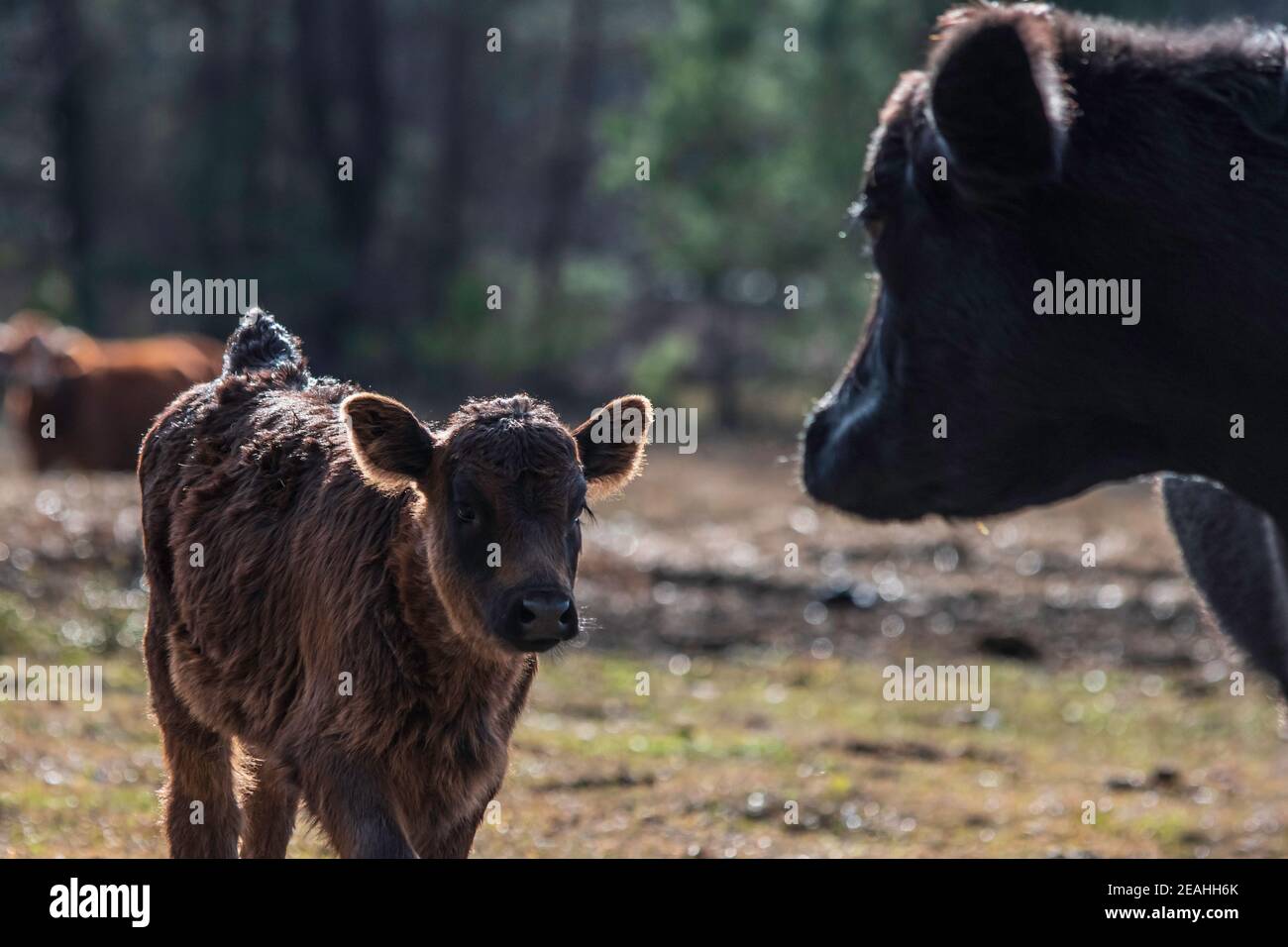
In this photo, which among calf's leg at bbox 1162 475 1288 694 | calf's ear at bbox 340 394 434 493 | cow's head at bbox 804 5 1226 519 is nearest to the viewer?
cow's head at bbox 804 5 1226 519

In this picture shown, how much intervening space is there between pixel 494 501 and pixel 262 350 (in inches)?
78.0

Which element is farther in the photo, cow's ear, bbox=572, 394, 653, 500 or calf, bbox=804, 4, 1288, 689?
cow's ear, bbox=572, 394, 653, 500

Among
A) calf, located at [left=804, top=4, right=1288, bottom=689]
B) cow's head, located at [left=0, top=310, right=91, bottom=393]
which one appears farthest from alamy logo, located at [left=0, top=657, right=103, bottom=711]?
cow's head, located at [left=0, top=310, right=91, bottom=393]

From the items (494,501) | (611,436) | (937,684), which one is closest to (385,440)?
(494,501)

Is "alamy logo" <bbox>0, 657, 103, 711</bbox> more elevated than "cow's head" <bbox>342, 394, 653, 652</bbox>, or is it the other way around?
"cow's head" <bbox>342, 394, 653, 652</bbox>

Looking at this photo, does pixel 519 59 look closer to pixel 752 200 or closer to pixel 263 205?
pixel 263 205

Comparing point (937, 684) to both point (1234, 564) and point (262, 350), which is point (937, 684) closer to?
point (1234, 564)

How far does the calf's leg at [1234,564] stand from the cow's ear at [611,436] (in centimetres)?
187

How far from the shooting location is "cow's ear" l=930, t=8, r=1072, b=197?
4.50 meters

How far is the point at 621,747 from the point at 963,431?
5302 mm

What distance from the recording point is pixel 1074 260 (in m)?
4.78

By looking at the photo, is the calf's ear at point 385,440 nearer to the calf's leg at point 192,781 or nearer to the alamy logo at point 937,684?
the calf's leg at point 192,781

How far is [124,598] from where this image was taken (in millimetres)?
12945
